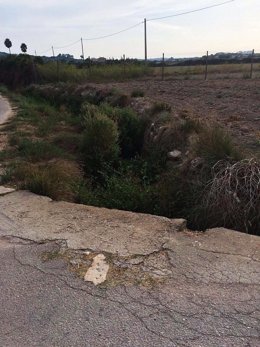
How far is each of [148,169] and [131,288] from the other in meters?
5.07

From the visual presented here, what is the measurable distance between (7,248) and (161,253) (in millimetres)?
1676

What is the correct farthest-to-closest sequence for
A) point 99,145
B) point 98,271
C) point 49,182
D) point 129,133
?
1. point 129,133
2. point 99,145
3. point 49,182
4. point 98,271

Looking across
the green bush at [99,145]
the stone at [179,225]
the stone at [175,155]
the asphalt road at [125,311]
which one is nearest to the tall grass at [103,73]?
the green bush at [99,145]

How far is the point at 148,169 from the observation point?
28.2ft

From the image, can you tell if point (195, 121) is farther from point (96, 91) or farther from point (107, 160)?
point (96, 91)

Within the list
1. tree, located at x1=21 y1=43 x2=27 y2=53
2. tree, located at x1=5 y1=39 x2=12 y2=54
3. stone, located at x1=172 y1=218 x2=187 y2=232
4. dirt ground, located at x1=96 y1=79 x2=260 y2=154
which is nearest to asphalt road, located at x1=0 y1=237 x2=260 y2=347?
stone, located at x1=172 y1=218 x2=187 y2=232

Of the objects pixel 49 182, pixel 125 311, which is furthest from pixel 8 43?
pixel 125 311

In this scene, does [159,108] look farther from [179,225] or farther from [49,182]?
[179,225]

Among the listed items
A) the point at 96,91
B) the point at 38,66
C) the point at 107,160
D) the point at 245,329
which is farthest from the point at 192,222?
the point at 38,66

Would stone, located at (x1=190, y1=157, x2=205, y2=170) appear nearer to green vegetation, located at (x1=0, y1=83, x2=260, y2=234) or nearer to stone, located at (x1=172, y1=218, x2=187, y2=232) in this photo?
green vegetation, located at (x1=0, y1=83, x2=260, y2=234)

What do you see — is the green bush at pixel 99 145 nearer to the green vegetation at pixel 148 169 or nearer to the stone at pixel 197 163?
the green vegetation at pixel 148 169

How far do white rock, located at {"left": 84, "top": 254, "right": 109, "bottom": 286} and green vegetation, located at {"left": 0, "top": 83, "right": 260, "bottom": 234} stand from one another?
1.46 metres

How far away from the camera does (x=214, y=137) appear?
19.7ft

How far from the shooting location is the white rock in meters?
3.82
